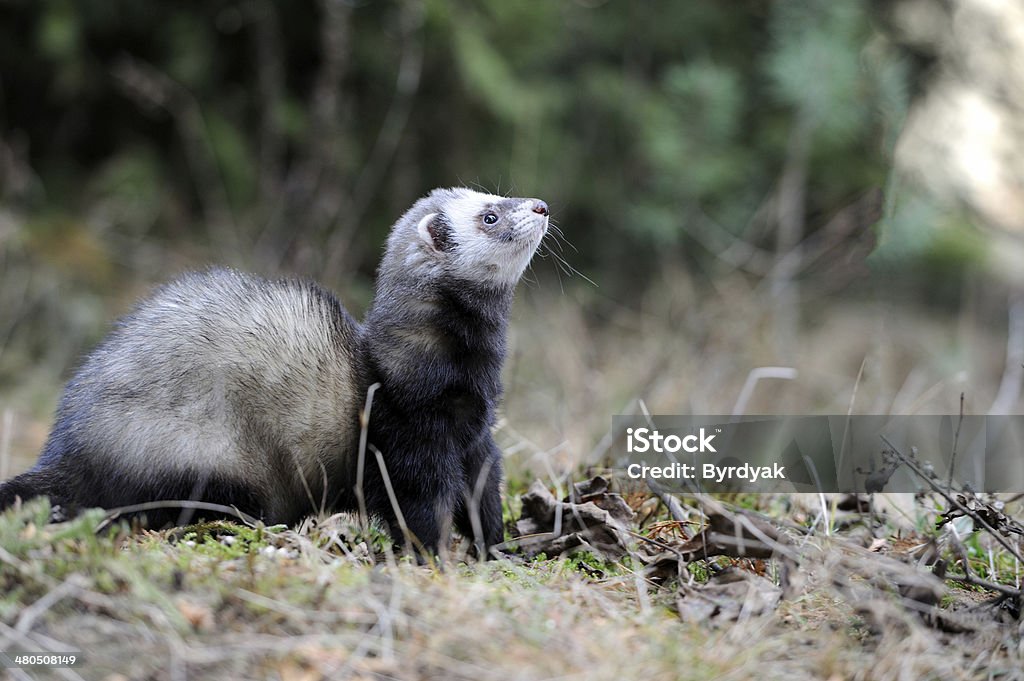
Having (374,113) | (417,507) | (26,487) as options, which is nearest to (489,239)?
(417,507)

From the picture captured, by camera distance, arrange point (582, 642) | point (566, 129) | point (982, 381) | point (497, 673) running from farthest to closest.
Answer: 1. point (566, 129)
2. point (982, 381)
3. point (582, 642)
4. point (497, 673)

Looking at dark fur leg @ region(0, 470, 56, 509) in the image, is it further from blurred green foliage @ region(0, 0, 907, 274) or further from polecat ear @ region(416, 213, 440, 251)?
blurred green foliage @ region(0, 0, 907, 274)

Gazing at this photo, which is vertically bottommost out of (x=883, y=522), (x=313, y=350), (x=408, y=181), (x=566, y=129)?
(x=883, y=522)

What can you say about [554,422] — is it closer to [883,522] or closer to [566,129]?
[883,522]

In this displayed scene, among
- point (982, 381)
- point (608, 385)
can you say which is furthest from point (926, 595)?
point (982, 381)

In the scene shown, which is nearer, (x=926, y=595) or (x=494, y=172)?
(x=926, y=595)

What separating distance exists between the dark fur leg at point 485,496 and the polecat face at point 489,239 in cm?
78

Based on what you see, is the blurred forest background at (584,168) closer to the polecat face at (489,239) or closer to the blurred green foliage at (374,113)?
the blurred green foliage at (374,113)

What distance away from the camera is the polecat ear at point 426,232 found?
4.49 metres

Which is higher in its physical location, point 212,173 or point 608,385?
point 212,173

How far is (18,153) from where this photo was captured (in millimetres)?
8445

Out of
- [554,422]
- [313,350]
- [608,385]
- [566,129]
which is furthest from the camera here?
[566,129]

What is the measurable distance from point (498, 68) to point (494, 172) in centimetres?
91

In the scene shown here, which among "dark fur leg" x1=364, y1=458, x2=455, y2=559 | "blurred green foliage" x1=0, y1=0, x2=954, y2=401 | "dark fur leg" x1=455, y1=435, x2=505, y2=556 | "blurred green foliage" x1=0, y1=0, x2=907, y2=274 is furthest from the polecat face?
"blurred green foliage" x1=0, y1=0, x2=954, y2=401
